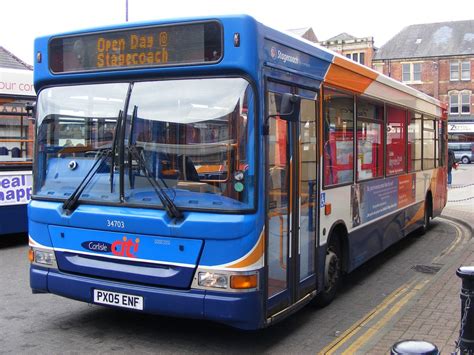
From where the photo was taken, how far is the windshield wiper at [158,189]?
4.44 metres

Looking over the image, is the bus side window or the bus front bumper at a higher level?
the bus side window

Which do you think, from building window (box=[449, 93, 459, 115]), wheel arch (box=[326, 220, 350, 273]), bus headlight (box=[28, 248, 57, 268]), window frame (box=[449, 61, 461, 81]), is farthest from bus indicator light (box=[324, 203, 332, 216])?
window frame (box=[449, 61, 461, 81])

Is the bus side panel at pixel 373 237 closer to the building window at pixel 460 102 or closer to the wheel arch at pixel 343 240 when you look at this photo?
the wheel arch at pixel 343 240

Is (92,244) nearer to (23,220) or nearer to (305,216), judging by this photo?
(305,216)

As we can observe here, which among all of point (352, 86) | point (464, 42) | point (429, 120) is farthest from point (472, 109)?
point (352, 86)

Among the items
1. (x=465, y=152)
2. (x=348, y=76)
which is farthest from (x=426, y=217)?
(x=465, y=152)

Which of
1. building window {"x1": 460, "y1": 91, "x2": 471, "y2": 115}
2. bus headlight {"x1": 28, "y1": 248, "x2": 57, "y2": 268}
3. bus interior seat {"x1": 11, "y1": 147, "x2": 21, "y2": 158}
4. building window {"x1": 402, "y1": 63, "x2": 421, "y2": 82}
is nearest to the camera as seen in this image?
bus headlight {"x1": 28, "y1": 248, "x2": 57, "y2": 268}

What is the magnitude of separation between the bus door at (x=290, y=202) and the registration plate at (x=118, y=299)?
3.57 feet

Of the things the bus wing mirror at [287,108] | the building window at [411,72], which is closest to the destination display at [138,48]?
the bus wing mirror at [287,108]

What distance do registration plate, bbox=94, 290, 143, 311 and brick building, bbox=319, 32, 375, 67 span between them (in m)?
64.2

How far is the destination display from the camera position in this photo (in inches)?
175

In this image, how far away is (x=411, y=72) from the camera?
6456 centimetres

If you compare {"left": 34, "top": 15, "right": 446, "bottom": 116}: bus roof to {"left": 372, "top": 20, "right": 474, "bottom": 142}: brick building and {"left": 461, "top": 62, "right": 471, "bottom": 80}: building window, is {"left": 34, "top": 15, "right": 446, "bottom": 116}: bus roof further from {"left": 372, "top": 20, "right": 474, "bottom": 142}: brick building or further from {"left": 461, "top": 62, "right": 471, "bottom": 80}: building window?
{"left": 461, "top": 62, "right": 471, "bottom": 80}: building window

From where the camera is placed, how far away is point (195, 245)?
4379 millimetres
